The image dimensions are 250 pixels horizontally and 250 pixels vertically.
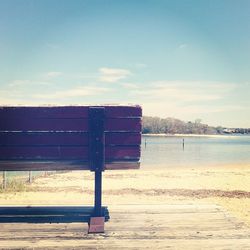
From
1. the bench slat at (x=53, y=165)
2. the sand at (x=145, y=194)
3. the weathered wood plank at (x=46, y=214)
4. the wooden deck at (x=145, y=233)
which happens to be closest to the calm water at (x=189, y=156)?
the sand at (x=145, y=194)

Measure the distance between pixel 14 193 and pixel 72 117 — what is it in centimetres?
1145

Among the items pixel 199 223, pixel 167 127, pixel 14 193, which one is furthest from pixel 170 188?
pixel 167 127

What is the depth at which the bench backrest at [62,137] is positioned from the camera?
4.21m

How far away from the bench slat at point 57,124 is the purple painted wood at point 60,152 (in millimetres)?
225

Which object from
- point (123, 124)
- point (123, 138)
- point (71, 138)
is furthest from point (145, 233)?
point (71, 138)

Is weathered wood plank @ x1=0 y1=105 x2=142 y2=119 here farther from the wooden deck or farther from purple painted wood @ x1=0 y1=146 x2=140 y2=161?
the wooden deck

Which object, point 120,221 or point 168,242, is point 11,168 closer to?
point 120,221

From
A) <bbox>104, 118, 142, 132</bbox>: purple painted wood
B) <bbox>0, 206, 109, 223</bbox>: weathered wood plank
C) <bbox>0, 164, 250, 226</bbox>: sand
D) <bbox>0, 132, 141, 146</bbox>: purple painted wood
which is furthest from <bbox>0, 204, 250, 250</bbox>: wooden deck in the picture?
<bbox>0, 164, 250, 226</bbox>: sand

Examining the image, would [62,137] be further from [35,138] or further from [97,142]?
[97,142]

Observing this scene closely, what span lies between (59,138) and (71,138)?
140mm

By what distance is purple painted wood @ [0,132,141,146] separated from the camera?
4254 mm

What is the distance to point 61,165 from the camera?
169 inches

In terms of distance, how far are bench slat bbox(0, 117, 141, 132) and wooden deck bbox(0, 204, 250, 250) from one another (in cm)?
117

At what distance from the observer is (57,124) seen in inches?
167
